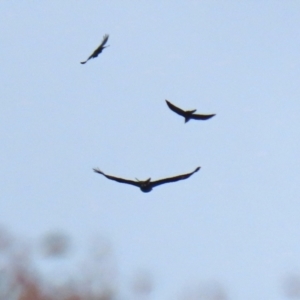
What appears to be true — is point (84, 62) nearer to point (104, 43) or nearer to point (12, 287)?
point (104, 43)

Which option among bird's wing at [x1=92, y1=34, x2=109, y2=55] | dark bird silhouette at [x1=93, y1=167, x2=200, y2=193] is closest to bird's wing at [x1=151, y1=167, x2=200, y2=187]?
dark bird silhouette at [x1=93, y1=167, x2=200, y2=193]

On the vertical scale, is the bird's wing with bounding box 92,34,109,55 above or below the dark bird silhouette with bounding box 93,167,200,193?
above

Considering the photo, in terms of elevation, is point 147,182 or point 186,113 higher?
point 186,113

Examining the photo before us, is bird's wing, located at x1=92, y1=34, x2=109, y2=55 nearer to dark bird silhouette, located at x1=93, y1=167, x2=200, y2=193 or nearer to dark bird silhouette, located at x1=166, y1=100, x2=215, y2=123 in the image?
dark bird silhouette, located at x1=166, y1=100, x2=215, y2=123

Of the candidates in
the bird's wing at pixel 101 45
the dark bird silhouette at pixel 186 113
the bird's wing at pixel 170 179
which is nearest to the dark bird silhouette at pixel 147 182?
the bird's wing at pixel 170 179

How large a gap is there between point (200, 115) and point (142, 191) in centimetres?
123

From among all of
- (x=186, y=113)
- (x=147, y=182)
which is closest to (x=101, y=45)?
(x=186, y=113)

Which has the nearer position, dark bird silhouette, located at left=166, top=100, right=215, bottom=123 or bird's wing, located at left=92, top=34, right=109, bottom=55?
dark bird silhouette, located at left=166, top=100, right=215, bottom=123

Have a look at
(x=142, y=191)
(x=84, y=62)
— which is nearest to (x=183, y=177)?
(x=142, y=191)

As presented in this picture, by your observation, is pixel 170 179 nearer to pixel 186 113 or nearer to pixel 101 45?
pixel 186 113

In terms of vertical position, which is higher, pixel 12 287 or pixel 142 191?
pixel 142 191

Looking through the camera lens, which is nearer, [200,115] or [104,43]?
[200,115]

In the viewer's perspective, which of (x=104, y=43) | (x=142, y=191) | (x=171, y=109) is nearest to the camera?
(x=142, y=191)

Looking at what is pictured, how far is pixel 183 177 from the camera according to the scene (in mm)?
8797
